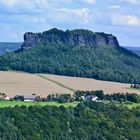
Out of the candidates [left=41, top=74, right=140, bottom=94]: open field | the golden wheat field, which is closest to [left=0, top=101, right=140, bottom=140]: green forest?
the golden wheat field

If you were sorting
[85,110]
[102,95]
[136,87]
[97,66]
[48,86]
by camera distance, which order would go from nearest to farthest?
[85,110] → [102,95] → [48,86] → [136,87] → [97,66]

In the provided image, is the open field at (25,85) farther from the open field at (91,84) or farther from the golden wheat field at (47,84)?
the open field at (91,84)

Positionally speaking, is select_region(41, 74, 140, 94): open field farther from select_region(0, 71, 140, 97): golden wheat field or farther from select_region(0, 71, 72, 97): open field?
select_region(0, 71, 72, 97): open field

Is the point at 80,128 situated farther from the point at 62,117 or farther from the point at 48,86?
the point at 48,86

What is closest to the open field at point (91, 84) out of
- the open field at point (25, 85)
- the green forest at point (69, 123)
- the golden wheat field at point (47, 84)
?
the golden wheat field at point (47, 84)

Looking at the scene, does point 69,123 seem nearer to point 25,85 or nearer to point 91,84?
point 25,85

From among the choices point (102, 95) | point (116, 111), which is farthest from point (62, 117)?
point (102, 95)

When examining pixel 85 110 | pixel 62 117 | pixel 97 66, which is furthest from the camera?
pixel 97 66
